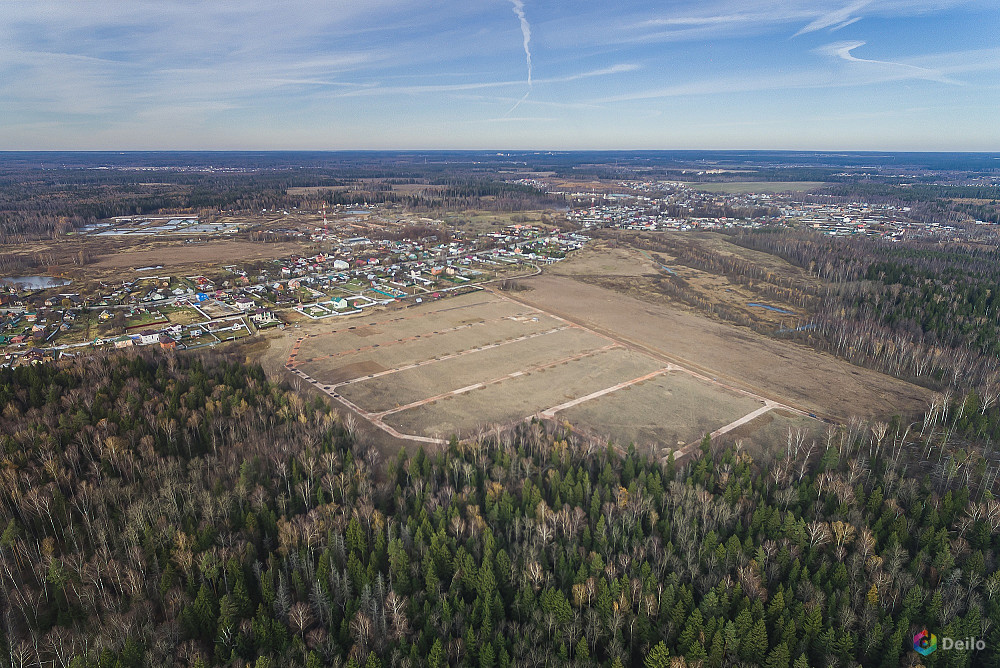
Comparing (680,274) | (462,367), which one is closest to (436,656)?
(462,367)

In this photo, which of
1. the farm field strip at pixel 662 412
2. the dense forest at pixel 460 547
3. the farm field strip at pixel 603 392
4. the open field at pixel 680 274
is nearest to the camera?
the dense forest at pixel 460 547

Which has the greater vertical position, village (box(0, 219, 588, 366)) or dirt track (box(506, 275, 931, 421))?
village (box(0, 219, 588, 366))

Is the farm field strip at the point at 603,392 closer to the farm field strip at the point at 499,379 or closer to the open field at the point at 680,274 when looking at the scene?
the farm field strip at the point at 499,379

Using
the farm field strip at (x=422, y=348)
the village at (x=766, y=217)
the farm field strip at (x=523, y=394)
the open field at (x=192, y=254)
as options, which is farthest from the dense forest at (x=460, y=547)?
the village at (x=766, y=217)

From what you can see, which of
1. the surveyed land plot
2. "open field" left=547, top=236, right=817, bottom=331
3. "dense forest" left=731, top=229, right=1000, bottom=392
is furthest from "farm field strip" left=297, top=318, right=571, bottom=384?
"dense forest" left=731, top=229, right=1000, bottom=392

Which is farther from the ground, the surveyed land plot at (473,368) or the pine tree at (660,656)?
the surveyed land plot at (473,368)

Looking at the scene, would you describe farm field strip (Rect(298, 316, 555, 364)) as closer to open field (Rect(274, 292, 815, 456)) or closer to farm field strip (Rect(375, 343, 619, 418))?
open field (Rect(274, 292, 815, 456))

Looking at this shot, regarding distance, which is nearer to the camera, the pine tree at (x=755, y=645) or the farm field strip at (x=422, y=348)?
the pine tree at (x=755, y=645)
